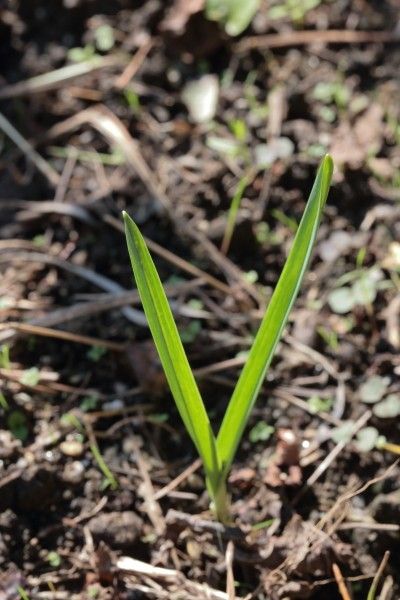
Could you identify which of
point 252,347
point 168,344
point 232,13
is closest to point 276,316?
point 252,347

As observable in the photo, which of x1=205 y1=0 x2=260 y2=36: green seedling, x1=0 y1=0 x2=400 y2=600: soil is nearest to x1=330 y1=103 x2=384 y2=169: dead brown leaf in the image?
x1=0 y1=0 x2=400 y2=600: soil

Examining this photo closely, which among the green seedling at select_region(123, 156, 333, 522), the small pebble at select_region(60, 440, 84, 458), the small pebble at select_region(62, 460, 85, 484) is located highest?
the green seedling at select_region(123, 156, 333, 522)

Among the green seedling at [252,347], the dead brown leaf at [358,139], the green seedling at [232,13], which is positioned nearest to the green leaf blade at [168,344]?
the green seedling at [252,347]

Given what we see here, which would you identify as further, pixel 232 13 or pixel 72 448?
pixel 232 13

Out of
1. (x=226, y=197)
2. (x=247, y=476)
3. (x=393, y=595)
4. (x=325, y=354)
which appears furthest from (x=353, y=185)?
(x=393, y=595)

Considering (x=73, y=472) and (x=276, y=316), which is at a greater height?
(x=276, y=316)

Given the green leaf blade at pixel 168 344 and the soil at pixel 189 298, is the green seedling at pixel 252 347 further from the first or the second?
the soil at pixel 189 298

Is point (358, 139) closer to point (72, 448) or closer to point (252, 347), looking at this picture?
point (252, 347)

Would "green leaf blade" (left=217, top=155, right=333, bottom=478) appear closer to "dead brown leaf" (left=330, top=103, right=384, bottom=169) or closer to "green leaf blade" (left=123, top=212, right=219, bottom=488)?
"green leaf blade" (left=123, top=212, right=219, bottom=488)
